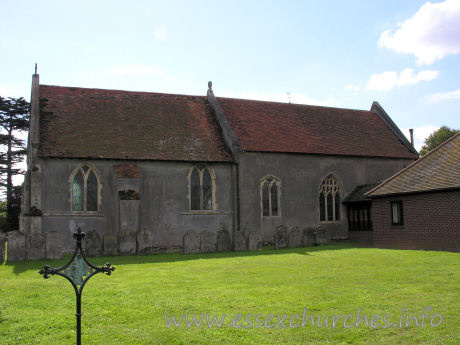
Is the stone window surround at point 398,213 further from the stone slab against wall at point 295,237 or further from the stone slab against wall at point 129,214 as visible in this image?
the stone slab against wall at point 129,214

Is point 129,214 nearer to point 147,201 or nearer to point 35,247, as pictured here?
point 147,201

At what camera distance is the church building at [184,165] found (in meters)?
23.2

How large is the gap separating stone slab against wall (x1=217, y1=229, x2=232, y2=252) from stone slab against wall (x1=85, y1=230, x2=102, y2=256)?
18.2 ft

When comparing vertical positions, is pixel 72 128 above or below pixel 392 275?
above

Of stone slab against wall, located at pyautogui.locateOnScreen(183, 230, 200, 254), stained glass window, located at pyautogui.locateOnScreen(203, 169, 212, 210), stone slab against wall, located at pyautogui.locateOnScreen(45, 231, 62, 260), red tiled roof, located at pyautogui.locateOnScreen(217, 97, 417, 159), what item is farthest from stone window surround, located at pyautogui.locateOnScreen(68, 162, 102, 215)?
red tiled roof, located at pyautogui.locateOnScreen(217, 97, 417, 159)

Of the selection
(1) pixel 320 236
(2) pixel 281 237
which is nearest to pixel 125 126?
(2) pixel 281 237

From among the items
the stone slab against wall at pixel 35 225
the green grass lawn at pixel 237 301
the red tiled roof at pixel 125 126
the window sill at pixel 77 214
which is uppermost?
the red tiled roof at pixel 125 126

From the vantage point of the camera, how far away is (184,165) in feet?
82.9

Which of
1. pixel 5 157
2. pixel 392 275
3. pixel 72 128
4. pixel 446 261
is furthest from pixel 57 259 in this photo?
pixel 5 157

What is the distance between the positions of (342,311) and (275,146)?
19.7 metres

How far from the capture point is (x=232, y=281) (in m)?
12.0

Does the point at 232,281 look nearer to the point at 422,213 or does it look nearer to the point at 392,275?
the point at 392,275

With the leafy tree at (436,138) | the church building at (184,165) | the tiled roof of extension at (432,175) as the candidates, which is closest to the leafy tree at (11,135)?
the church building at (184,165)

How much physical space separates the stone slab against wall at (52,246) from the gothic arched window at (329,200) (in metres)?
16.0
